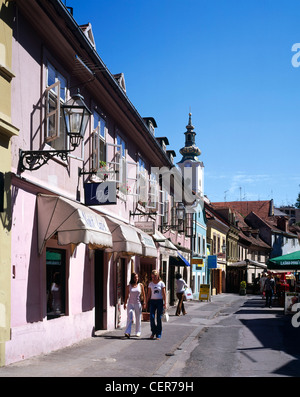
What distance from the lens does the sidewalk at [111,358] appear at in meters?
8.46

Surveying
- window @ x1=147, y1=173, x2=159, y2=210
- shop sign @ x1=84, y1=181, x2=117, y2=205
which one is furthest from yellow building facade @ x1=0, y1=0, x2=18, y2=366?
window @ x1=147, y1=173, x2=159, y2=210

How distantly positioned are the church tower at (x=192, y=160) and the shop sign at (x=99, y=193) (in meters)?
70.1

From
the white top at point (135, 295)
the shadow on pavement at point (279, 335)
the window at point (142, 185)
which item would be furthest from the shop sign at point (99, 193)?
the window at point (142, 185)

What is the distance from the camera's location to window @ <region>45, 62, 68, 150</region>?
34.3 ft

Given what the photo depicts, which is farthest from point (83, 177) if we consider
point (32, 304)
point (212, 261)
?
point (212, 261)

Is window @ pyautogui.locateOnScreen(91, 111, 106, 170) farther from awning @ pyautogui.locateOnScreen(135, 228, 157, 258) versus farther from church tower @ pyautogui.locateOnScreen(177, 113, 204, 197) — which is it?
church tower @ pyautogui.locateOnScreen(177, 113, 204, 197)

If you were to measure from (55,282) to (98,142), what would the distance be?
4154mm

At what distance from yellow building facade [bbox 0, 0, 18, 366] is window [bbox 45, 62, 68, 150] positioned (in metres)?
1.25

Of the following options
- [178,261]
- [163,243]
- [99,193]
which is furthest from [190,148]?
[99,193]

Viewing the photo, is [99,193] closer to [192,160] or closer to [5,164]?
[5,164]

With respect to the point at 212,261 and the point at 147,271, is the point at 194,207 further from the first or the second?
the point at 147,271

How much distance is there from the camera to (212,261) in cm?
4225

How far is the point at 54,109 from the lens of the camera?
1159cm

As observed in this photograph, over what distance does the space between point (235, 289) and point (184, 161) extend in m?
31.4
